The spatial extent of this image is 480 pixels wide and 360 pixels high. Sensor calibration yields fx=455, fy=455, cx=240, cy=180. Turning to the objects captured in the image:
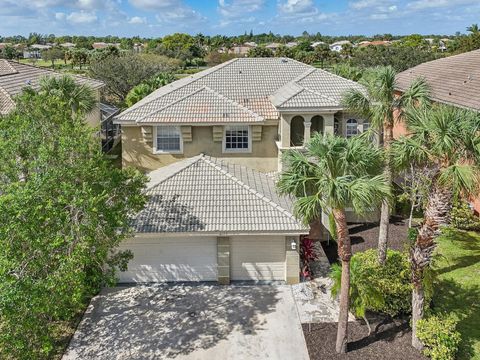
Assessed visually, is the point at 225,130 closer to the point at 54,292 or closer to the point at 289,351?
the point at 289,351

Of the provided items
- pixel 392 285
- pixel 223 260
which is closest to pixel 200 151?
pixel 223 260

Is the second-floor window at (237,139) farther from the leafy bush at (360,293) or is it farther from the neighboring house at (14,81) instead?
the leafy bush at (360,293)

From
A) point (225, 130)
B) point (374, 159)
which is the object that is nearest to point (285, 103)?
point (225, 130)

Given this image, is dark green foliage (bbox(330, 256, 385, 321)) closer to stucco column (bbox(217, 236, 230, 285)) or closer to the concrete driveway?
the concrete driveway

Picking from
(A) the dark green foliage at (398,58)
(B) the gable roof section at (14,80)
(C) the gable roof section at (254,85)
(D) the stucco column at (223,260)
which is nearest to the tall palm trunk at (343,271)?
(D) the stucco column at (223,260)

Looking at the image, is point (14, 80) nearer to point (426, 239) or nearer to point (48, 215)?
point (48, 215)
